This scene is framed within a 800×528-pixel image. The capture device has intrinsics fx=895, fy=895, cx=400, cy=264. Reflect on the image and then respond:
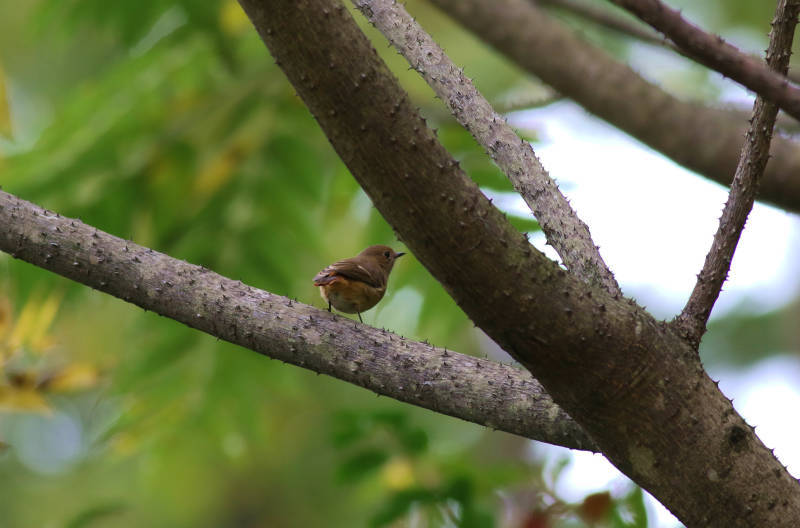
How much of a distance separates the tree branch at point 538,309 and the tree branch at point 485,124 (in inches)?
12.1

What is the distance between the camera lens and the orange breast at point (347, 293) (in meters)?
3.66

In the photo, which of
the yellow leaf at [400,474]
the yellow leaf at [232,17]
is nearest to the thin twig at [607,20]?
the yellow leaf at [232,17]

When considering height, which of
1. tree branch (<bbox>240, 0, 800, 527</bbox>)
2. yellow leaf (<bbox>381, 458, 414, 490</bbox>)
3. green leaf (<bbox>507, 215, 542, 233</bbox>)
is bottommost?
tree branch (<bbox>240, 0, 800, 527</bbox>)

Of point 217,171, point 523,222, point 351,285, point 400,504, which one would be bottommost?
point 400,504

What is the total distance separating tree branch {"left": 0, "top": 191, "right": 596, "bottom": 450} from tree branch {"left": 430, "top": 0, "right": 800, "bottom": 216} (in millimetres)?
2364

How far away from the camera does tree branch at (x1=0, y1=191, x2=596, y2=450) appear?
7.84 feet

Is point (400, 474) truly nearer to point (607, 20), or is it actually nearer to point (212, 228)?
point (212, 228)

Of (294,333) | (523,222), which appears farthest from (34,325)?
(523,222)

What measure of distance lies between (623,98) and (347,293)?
1859mm

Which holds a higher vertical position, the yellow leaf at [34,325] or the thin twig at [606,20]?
the thin twig at [606,20]

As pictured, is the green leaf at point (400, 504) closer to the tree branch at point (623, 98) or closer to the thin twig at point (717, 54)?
the tree branch at point (623, 98)

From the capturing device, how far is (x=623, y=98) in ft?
14.9

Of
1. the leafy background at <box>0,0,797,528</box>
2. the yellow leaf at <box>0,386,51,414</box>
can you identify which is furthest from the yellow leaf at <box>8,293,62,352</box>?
the yellow leaf at <box>0,386,51,414</box>

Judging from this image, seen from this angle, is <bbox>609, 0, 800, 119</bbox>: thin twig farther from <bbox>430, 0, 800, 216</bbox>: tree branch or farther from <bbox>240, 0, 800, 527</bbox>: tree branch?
<bbox>430, 0, 800, 216</bbox>: tree branch
